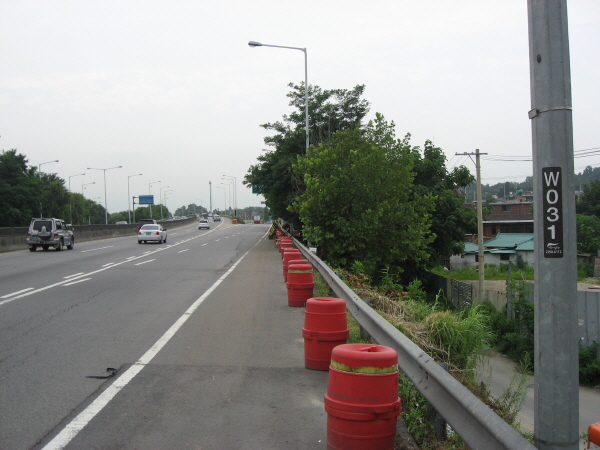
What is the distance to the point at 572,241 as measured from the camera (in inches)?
115

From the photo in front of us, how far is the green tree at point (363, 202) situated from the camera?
2005 centimetres

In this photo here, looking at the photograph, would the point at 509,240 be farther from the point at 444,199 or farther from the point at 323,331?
the point at 323,331

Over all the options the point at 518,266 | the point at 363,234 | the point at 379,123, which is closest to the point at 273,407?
the point at 363,234

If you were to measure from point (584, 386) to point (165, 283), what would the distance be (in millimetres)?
15052

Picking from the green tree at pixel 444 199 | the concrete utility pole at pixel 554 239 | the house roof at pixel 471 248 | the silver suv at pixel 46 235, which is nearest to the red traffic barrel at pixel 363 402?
the concrete utility pole at pixel 554 239

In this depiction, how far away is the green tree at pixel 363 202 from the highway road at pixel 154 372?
6.75 m

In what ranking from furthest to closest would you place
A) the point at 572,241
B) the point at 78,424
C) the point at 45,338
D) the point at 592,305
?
the point at 592,305 < the point at 45,338 < the point at 78,424 < the point at 572,241

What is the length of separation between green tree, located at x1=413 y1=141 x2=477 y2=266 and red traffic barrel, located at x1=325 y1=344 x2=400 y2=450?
103 ft

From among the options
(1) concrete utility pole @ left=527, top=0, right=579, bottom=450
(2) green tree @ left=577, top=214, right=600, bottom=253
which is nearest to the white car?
(1) concrete utility pole @ left=527, top=0, right=579, bottom=450

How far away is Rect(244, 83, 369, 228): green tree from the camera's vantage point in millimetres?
38312

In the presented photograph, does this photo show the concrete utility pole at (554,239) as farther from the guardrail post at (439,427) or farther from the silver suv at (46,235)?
the silver suv at (46,235)

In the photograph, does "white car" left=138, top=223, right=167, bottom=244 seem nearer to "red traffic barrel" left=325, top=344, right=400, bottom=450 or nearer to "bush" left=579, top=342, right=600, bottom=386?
"bush" left=579, top=342, right=600, bottom=386

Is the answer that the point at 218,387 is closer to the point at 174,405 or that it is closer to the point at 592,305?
Result: the point at 174,405

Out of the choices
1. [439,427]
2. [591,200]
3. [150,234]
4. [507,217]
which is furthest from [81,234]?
[591,200]
